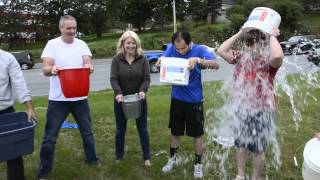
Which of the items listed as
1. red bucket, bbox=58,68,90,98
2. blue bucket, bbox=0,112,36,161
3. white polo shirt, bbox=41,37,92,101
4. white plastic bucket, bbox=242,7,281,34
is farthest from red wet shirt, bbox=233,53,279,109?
blue bucket, bbox=0,112,36,161

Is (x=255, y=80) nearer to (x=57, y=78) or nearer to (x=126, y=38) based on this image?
(x=126, y=38)

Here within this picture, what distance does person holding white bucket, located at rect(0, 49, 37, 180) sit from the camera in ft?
15.7

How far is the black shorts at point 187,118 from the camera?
5520 mm

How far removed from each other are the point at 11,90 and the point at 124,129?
157 centimetres

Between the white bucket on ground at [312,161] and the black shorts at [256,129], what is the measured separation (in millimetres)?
687

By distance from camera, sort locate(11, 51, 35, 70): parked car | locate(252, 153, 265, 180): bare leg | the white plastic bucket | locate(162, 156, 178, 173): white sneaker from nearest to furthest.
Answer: the white plastic bucket < locate(252, 153, 265, 180): bare leg < locate(162, 156, 178, 173): white sneaker < locate(11, 51, 35, 70): parked car

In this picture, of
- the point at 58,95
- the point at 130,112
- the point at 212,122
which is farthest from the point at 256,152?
the point at 212,122

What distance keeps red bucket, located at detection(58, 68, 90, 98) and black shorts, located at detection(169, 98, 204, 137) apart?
1.07 meters

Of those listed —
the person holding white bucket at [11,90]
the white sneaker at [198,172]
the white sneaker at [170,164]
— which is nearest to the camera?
the person holding white bucket at [11,90]

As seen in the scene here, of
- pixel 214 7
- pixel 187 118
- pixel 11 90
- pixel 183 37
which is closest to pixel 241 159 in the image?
pixel 187 118

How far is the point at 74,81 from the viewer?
5.21 m

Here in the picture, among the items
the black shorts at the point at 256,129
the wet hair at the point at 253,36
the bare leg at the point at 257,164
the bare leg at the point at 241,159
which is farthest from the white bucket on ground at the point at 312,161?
the wet hair at the point at 253,36

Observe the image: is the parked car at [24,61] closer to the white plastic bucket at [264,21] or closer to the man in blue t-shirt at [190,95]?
the man in blue t-shirt at [190,95]

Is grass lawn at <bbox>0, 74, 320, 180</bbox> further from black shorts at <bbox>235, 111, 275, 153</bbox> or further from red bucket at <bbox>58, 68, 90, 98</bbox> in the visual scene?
red bucket at <bbox>58, 68, 90, 98</bbox>
